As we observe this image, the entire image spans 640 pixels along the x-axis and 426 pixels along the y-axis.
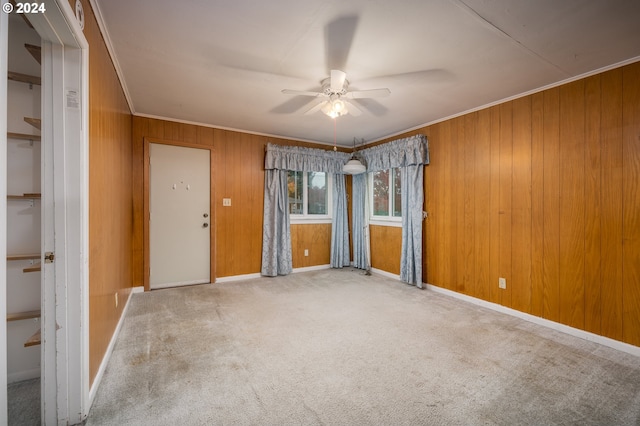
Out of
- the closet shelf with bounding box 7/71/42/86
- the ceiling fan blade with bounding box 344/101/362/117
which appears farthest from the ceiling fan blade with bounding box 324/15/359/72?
the closet shelf with bounding box 7/71/42/86

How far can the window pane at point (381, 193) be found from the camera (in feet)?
16.5

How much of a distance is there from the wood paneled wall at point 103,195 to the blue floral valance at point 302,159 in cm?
216

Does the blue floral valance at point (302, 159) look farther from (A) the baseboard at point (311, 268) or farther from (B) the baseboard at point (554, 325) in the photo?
(B) the baseboard at point (554, 325)

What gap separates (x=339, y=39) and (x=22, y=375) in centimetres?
321

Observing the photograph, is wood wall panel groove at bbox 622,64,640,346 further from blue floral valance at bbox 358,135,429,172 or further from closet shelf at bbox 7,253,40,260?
closet shelf at bbox 7,253,40,260

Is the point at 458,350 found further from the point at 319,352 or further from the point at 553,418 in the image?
the point at 319,352

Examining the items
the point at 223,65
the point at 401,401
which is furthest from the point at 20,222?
the point at 401,401

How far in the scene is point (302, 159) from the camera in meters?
4.94

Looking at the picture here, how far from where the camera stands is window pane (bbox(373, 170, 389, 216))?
5016mm

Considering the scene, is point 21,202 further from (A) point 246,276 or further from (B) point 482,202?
(B) point 482,202

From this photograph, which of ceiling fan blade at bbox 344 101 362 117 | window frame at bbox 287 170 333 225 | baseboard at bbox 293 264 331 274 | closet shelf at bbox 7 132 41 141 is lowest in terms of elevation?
baseboard at bbox 293 264 331 274

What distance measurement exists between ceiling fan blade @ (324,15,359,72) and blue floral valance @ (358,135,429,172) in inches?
81.6

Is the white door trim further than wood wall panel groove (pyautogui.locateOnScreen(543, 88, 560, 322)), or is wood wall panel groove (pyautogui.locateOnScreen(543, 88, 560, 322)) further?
wood wall panel groove (pyautogui.locateOnScreen(543, 88, 560, 322))

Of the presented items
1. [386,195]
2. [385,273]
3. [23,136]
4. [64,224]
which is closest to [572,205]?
[386,195]
